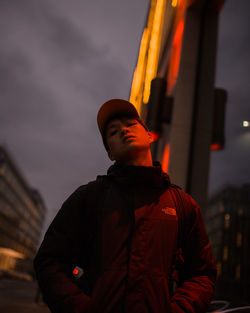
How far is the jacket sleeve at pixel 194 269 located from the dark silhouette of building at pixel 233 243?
1.70 metres

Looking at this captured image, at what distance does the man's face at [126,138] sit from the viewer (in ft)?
5.92

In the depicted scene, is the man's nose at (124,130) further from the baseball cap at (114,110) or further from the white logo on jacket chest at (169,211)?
the white logo on jacket chest at (169,211)

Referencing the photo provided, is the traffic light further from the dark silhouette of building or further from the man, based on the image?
the man

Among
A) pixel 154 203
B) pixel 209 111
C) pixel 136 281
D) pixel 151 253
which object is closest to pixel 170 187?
pixel 154 203

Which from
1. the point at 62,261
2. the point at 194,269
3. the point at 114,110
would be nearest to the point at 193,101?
the point at 114,110

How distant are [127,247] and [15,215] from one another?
77.8m

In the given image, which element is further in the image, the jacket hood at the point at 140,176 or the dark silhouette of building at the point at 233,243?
the dark silhouette of building at the point at 233,243

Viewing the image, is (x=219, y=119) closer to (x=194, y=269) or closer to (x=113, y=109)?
(x=113, y=109)

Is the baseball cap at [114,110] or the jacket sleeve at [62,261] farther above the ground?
the baseball cap at [114,110]

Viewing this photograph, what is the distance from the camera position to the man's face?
5.92 feet

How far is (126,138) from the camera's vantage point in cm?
182

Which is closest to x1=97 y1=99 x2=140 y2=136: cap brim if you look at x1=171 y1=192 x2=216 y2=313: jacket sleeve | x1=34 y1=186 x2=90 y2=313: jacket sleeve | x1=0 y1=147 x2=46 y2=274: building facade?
x1=34 y1=186 x2=90 y2=313: jacket sleeve

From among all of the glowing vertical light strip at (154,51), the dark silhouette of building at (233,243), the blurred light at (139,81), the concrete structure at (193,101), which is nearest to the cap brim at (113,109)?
the dark silhouette of building at (233,243)

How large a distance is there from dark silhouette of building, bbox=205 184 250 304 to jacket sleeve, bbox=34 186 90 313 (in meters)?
2.22
